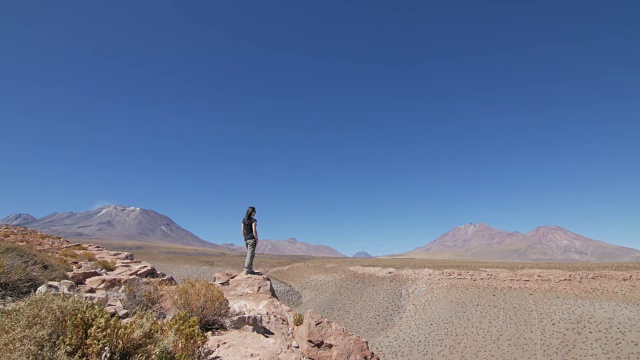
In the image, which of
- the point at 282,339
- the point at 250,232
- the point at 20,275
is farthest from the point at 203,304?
the point at 250,232

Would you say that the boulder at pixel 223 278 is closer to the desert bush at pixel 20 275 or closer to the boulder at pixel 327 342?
the desert bush at pixel 20 275

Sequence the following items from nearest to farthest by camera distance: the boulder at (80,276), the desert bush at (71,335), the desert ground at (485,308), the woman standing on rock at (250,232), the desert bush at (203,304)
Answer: the desert bush at (71,335) → the desert bush at (203,304) → the boulder at (80,276) → the woman standing on rock at (250,232) → the desert ground at (485,308)

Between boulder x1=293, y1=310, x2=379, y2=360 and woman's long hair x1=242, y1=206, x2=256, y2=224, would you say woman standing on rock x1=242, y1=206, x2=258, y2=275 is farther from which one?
boulder x1=293, y1=310, x2=379, y2=360

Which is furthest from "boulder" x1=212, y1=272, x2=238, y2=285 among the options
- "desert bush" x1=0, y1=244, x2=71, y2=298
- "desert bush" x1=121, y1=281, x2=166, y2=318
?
"desert bush" x1=0, y1=244, x2=71, y2=298

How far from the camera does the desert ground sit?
23438 mm

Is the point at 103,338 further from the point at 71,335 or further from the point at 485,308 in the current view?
the point at 485,308

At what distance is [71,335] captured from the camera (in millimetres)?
3475

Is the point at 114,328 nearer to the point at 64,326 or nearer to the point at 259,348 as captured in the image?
the point at 64,326

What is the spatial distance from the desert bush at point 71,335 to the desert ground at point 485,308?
2552 centimetres

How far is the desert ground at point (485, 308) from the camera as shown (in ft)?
76.9

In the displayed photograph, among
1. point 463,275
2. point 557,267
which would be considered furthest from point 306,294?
point 557,267

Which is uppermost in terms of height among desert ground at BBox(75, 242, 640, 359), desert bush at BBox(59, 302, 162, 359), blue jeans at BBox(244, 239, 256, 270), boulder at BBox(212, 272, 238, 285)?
blue jeans at BBox(244, 239, 256, 270)

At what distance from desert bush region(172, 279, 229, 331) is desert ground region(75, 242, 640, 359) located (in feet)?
74.9

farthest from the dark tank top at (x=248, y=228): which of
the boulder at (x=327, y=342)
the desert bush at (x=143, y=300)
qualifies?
the boulder at (x=327, y=342)
